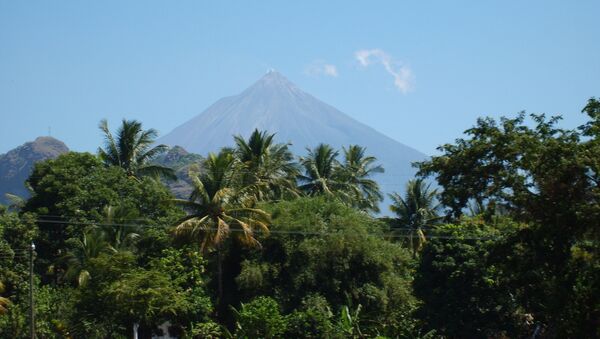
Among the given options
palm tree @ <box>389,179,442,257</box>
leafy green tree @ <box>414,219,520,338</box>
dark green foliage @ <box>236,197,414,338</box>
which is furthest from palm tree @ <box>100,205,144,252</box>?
palm tree @ <box>389,179,442,257</box>

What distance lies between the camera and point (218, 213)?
121ft

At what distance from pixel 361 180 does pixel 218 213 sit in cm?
1894

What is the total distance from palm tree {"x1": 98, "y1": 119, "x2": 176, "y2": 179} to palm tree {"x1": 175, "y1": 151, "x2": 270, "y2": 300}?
12.5 meters

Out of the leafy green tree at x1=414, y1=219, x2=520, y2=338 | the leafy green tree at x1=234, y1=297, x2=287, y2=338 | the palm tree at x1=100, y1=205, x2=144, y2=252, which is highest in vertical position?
the palm tree at x1=100, y1=205, x2=144, y2=252

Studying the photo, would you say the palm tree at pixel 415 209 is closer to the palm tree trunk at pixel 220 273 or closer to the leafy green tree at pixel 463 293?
the palm tree trunk at pixel 220 273

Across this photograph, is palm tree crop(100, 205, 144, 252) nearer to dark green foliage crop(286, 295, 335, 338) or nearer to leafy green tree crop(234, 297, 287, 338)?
leafy green tree crop(234, 297, 287, 338)

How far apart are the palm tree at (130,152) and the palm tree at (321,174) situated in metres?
7.75

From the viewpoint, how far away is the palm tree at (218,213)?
36.0 m

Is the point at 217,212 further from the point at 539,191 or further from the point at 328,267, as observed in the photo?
the point at 539,191

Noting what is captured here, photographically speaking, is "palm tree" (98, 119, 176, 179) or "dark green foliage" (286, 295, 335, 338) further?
"palm tree" (98, 119, 176, 179)

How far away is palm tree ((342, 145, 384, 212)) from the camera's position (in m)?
52.0

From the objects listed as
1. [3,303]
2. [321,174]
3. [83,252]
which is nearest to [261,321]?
[83,252]

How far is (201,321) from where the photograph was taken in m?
36.8

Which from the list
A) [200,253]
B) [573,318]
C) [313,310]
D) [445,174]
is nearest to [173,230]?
[200,253]
